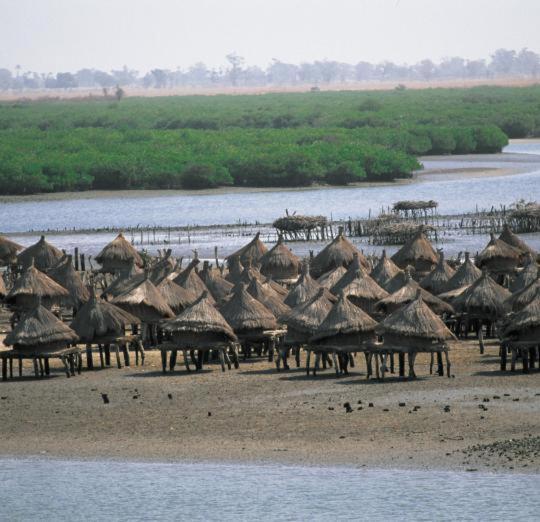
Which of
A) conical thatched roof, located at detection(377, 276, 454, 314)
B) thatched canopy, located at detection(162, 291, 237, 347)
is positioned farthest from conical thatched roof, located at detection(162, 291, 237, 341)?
conical thatched roof, located at detection(377, 276, 454, 314)

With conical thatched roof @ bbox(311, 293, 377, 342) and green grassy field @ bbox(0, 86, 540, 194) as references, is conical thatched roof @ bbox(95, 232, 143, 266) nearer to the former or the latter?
conical thatched roof @ bbox(311, 293, 377, 342)

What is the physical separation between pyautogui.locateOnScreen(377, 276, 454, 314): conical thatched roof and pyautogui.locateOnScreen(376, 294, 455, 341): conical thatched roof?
459 cm

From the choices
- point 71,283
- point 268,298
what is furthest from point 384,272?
point 71,283

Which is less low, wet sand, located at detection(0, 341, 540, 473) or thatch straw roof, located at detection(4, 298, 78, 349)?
thatch straw roof, located at detection(4, 298, 78, 349)

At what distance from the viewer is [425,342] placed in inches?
1358

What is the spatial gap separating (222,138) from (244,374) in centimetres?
8340

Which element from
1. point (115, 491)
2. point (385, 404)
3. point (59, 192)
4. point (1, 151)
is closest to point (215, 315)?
point (385, 404)

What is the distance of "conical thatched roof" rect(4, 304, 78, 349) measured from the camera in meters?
35.8

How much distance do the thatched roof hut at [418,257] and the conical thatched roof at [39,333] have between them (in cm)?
1519

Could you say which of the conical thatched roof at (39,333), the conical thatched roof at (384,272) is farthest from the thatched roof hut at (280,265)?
the conical thatched roof at (39,333)

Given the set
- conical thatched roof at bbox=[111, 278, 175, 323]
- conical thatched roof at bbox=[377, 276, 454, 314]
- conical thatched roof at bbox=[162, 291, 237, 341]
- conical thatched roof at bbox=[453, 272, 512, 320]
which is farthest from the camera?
conical thatched roof at bbox=[111, 278, 175, 323]

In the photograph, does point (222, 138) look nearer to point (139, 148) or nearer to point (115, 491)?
point (139, 148)

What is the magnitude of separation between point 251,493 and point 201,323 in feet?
32.3

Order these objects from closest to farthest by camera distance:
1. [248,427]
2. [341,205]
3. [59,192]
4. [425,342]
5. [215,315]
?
[248,427]
[425,342]
[215,315]
[341,205]
[59,192]
